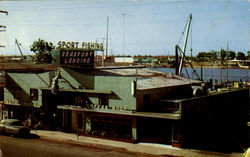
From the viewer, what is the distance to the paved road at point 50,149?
84.3 ft

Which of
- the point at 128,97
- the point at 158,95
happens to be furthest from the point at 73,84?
the point at 158,95

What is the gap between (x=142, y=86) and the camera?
32.7 m

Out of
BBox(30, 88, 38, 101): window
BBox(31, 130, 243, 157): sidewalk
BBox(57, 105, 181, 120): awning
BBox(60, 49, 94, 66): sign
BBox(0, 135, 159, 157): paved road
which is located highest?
BBox(60, 49, 94, 66): sign

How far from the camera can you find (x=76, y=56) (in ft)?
127

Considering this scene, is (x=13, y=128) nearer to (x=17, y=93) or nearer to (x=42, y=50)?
(x=17, y=93)

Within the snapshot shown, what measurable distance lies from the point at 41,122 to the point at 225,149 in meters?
24.3

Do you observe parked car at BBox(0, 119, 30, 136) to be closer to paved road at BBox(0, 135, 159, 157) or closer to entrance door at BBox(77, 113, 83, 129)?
paved road at BBox(0, 135, 159, 157)

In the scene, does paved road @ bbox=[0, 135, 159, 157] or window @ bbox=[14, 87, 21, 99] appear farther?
window @ bbox=[14, 87, 21, 99]

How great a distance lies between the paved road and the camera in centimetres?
2570

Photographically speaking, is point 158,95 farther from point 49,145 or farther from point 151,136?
point 49,145

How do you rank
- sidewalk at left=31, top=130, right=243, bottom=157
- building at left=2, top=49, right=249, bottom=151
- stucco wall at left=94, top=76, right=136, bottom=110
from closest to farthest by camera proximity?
sidewalk at left=31, top=130, right=243, bottom=157, building at left=2, top=49, right=249, bottom=151, stucco wall at left=94, top=76, right=136, bottom=110

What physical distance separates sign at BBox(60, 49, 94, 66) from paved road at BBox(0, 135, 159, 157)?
37.2ft

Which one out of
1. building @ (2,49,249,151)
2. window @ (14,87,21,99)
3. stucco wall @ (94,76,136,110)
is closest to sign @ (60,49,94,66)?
building @ (2,49,249,151)

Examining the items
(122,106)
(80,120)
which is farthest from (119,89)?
(80,120)
